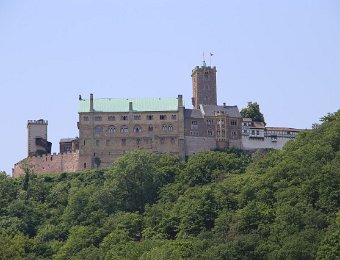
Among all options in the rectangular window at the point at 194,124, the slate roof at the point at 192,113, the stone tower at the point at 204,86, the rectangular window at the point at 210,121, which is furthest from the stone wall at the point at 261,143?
the stone tower at the point at 204,86

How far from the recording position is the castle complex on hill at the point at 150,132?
487 feet

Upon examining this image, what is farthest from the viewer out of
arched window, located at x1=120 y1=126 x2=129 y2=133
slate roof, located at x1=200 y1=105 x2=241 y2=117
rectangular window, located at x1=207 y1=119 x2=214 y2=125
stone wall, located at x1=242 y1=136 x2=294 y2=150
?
stone wall, located at x1=242 y1=136 x2=294 y2=150

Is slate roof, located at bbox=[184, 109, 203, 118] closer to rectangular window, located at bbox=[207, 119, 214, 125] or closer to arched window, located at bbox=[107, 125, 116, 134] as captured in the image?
rectangular window, located at bbox=[207, 119, 214, 125]

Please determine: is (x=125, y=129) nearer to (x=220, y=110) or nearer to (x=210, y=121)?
(x=210, y=121)

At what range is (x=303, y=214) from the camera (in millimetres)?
121812

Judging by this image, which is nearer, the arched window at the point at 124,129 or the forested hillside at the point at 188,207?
the forested hillside at the point at 188,207

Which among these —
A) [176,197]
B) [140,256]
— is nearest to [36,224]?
[176,197]

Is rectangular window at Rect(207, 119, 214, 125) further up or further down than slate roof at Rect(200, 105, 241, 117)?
further down

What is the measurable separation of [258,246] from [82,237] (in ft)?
67.1

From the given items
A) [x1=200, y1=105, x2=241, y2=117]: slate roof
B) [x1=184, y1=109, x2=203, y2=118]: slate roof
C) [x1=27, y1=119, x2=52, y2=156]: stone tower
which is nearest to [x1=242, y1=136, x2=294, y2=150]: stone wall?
[x1=200, y1=105, x2=241, y2=117]: slate roof

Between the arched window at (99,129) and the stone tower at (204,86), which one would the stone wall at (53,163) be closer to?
the arched window at (99,129)

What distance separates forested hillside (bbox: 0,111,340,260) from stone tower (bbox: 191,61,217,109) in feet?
27.7

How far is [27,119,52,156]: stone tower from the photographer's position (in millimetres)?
154375

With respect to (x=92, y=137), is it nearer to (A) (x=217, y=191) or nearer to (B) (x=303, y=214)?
(A) (x=217, y=191)
